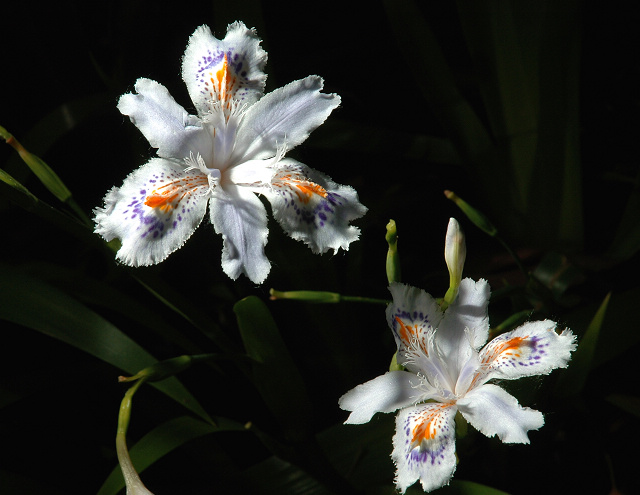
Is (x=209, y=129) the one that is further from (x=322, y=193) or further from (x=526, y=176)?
(x=526, y=176)

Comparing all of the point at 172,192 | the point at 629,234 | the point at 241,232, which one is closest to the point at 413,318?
the point at 241,232

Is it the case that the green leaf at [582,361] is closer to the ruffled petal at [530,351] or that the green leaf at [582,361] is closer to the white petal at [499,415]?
the ruffled petal at [530,351]

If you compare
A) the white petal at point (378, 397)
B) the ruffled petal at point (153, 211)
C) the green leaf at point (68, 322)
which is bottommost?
the white petal at point (378, 397)

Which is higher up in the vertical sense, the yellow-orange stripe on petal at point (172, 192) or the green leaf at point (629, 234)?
the yellow-orange stripe on petal at point (172, 192)

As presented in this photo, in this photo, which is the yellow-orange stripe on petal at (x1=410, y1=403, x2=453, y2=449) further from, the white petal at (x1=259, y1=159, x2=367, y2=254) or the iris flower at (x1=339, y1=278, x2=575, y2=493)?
the white petal at (x1=259, y1=159, x2=367, y2=254)

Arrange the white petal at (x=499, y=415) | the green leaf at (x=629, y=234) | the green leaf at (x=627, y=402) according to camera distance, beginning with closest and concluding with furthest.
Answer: the white petal at (x=499, y=415), the green leaf at (x=627, y=402), the green leaf at (x=629, y=234)

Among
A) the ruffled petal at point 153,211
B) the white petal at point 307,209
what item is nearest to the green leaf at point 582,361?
the white petal at point 307,209
